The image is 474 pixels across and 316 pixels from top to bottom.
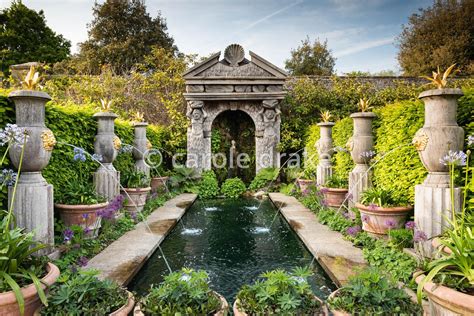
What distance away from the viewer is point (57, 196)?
449 cm

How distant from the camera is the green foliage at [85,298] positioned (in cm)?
220

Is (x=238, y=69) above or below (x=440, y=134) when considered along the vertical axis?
above

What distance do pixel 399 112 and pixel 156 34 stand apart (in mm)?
21434

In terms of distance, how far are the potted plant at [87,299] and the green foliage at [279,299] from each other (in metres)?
0.88

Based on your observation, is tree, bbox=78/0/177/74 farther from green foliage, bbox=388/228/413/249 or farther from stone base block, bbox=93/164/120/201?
green foliage, bbox=388/228/413/249

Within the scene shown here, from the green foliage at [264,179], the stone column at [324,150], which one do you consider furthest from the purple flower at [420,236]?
the green foliage at [264,179]

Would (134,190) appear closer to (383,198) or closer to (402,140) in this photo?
(383,198)

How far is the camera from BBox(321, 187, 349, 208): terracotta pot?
6.45 m

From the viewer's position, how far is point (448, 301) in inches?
78.5

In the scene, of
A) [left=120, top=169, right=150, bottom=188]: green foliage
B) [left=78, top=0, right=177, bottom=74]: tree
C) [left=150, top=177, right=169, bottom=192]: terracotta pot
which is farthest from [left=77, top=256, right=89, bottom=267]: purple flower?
[left=78, top=0, right=177, bottom=74]: tree

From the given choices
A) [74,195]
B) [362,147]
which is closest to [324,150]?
[362,147]

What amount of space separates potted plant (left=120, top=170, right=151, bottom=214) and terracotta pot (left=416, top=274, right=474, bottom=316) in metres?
5.56

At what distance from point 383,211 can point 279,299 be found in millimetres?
2778

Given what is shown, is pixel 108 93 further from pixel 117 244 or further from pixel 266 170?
pixel 117 244
